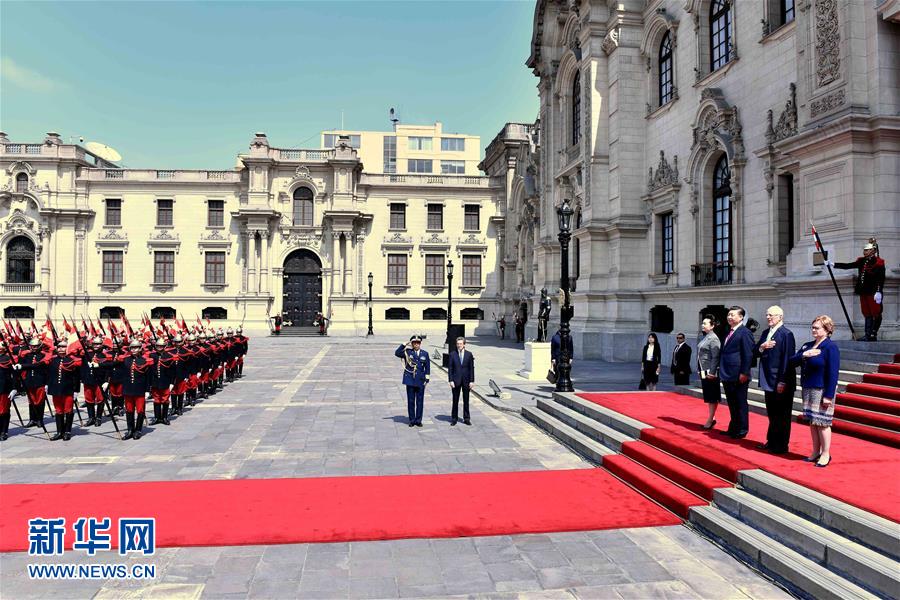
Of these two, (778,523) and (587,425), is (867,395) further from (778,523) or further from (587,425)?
(778,523)

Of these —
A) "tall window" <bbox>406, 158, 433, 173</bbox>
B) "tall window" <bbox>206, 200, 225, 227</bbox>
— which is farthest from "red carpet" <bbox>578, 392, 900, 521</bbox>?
"tall window" <bbox>406, 158, 433, 173</bbox>

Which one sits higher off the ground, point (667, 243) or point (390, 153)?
point (390, 153)

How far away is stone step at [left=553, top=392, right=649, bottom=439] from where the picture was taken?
9.51 meters

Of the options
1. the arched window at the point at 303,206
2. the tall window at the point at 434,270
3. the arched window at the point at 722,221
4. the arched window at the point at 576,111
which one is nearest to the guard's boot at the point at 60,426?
the arched window at the point at 722,221

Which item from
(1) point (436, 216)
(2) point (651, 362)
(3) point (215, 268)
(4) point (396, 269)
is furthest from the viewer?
(1) point (436, 216)

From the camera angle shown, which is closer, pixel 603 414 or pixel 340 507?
pixel 340 507

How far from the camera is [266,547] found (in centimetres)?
580

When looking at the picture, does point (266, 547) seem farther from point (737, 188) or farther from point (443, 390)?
point (737, 188)

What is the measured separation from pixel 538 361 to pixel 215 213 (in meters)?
33.6

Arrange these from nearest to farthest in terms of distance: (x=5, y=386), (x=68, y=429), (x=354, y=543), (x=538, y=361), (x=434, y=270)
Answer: (x=354, y=543) → (x=5, y=386) → (x=68, y=429) → (x=538, y=361) → (x=434, y=270)

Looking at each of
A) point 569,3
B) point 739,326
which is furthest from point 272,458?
point 569,3

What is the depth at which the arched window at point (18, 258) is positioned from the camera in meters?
42.5

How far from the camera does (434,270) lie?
45938 mm

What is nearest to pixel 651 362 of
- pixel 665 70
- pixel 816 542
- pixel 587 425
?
pixel 587 425
